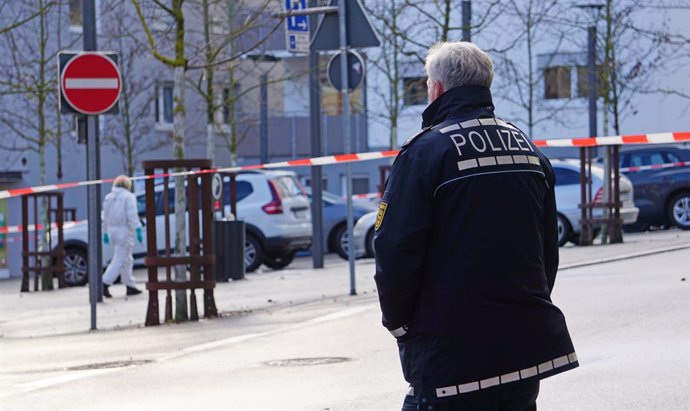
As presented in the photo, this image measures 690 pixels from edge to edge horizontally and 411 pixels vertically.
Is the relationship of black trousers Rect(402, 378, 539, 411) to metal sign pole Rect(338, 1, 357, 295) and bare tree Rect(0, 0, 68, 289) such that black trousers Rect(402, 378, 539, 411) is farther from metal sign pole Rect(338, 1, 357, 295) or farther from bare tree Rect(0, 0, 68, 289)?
bare tree Rect(0, 0, 68, 289)

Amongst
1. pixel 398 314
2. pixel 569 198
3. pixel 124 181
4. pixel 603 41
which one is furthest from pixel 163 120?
pixel 398 314

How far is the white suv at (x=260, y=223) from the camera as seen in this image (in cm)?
2519

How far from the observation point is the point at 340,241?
2914cm

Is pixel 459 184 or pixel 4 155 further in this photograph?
pixel 4 155

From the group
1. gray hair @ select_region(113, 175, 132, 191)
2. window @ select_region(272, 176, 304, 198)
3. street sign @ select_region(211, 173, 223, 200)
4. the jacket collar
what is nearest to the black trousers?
the jacket collar

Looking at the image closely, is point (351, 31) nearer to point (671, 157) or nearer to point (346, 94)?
point (346, 94)

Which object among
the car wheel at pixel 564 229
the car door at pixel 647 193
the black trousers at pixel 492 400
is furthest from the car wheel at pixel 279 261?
the black trousers at pixel 492 400

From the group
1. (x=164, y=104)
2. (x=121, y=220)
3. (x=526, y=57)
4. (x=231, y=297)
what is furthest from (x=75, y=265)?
(x=526, y=57)

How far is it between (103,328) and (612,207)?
13.1 m

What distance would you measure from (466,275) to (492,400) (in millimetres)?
386

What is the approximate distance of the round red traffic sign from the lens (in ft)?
46.6

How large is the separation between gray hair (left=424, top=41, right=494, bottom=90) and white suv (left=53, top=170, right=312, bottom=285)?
801 inches

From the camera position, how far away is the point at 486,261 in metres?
4.52

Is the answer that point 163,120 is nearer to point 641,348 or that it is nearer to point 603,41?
point 603,41
